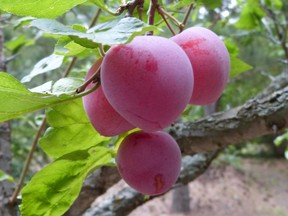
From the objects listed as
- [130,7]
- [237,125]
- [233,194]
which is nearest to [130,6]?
[130,7]

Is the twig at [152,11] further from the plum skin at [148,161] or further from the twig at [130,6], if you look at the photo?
the plum skin at [148,161]

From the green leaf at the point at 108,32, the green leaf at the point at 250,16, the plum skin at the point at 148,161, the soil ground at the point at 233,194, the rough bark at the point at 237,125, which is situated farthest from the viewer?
the soil ground at the point at 233,194

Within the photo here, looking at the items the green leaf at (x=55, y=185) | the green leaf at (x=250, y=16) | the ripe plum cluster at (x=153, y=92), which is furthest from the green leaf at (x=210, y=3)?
the green leaf at (x=250, y=16)

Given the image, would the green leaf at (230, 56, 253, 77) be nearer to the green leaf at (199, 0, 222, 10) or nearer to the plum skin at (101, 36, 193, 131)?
the green leaf at (199, 0, 222, 10)

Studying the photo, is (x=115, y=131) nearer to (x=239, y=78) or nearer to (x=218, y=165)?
(x=239, y=78)

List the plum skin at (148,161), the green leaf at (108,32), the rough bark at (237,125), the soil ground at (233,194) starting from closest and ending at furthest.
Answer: the green leaf at (108,32) < the plum skin at (148,161) < the rough bark at (237,125) < the soil ground at (233,194)

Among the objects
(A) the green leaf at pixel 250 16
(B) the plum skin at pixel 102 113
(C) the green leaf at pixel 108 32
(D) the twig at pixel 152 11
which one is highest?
(C) the green leaf at pixel 108 32

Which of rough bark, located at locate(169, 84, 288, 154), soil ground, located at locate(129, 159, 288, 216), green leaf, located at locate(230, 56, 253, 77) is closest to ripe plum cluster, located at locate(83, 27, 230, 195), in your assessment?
green leaf, located at locate(230, 56, 253, 77)

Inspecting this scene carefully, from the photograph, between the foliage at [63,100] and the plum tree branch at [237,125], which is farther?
the plum tree branch at [237,125]
